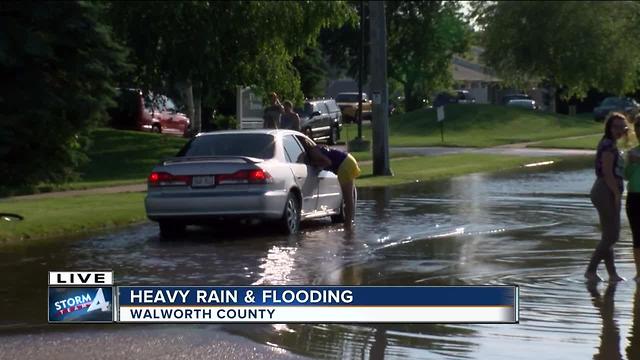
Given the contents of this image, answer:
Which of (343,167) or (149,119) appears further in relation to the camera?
(149,119)

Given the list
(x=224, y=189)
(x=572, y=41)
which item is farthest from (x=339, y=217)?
(x=572, y=41)

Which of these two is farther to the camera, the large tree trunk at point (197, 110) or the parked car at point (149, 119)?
the parked car at point (149, 119)

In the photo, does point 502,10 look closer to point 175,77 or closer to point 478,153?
point 478,153

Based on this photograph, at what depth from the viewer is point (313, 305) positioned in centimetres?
936

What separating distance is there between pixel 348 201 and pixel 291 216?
50.2 inches

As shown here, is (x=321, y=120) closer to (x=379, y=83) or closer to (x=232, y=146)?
(x=379, y=83)

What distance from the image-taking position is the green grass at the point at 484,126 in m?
55.0

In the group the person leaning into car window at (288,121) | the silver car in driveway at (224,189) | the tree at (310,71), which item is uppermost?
the tree at (310,71)

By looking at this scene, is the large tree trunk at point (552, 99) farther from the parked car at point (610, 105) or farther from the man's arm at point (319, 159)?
the man's arm at point (319, 159)

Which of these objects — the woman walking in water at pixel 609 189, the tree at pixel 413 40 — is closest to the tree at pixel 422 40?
the tree at pixel 413 40

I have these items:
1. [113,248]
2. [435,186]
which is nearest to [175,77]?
[435,186]

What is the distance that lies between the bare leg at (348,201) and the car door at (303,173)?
414mm

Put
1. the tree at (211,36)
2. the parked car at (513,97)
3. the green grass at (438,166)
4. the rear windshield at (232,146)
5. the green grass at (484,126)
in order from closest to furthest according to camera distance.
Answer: the rear windshield at (232,146)
the green grass at (438,166)
the tree at (211,36)
the green grass at (484,126)
the parked car at (513,97)

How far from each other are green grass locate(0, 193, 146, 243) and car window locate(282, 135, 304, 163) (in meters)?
2.85
